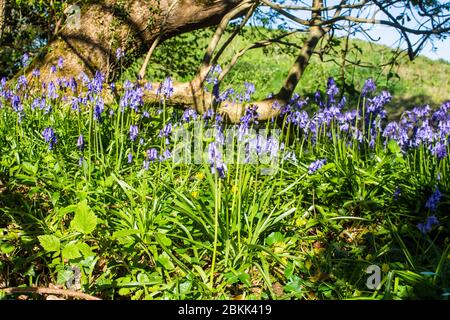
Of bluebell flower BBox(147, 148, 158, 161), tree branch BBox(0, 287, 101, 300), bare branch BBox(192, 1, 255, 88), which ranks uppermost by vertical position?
bare branch BBox(192, 1, 255, 88)

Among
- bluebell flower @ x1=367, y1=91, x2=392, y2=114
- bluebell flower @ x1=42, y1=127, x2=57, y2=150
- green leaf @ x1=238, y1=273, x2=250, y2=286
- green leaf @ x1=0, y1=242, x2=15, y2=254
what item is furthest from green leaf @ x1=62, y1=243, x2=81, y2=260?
bluebell flower @ x1=367, y1=91, x2=392, y2=114

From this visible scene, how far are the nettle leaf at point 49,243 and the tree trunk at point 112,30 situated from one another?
2810 mm

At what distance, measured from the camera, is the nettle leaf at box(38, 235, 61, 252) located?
2.49 m

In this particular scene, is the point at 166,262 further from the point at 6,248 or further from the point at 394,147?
the point at 394,147

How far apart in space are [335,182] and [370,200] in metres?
0.25

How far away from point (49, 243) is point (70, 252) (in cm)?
15

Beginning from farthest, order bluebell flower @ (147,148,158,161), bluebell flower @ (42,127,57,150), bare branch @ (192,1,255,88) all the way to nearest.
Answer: bare branch @ (192,1,255,88), bluebell flower @ (42,127,57,150), bluebell flower @ (147,148,158,161)

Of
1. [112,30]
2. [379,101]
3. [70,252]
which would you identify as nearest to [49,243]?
[70,252]

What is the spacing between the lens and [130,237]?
266 centimetres

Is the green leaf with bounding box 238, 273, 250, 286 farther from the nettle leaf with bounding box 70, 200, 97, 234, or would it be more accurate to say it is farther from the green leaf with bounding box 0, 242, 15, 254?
the green leaf with bounding box 0, 242, 15, 254

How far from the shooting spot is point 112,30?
510 centimetres

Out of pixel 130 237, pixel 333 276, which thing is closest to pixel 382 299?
pixel 333 276

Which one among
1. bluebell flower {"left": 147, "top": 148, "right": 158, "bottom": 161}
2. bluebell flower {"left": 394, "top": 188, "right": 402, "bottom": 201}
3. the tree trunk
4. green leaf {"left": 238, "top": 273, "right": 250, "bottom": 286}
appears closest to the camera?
green leaf {"left": 238, "top": 273, "right": 250, "bottom": 286}

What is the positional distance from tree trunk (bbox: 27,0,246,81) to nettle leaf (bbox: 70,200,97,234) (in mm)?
2794
